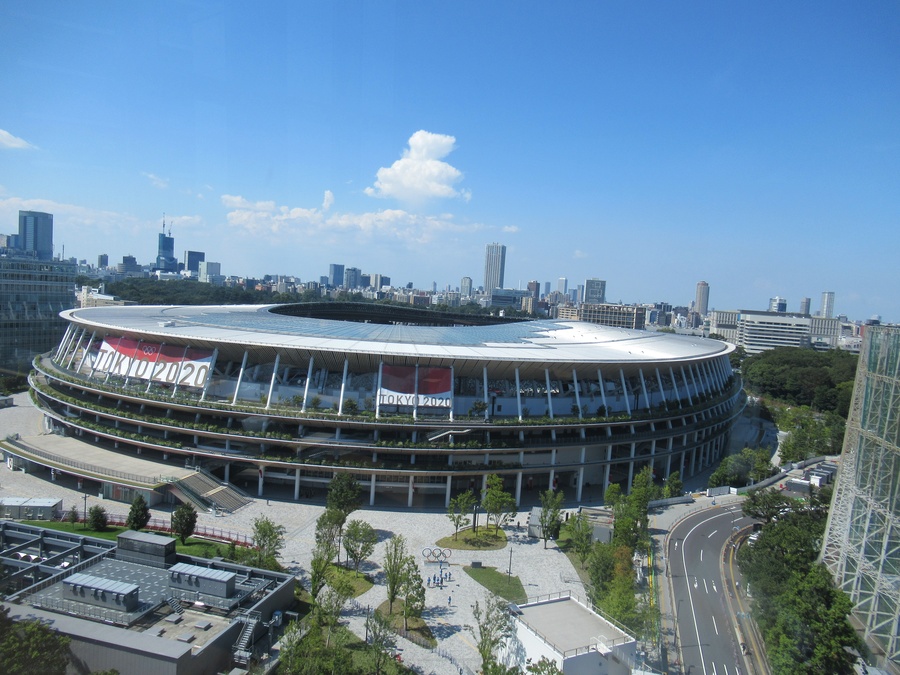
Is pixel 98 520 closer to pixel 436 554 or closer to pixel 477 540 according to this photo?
pixel 436 554

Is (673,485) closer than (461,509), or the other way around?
(461,509)

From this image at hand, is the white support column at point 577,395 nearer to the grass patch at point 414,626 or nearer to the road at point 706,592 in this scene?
the road at point 706,592

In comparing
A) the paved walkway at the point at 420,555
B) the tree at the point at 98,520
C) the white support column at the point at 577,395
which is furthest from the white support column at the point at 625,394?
the tree at the point at 98,520

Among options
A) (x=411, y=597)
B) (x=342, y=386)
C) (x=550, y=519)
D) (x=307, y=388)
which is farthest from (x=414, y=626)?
(x=307, y=388)

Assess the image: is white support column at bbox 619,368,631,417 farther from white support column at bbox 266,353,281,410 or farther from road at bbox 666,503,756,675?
white support column at bbox 266,353,281,410

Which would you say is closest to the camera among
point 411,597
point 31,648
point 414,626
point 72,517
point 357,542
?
point 31,648

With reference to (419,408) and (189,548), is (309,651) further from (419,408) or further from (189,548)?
(419,408)
